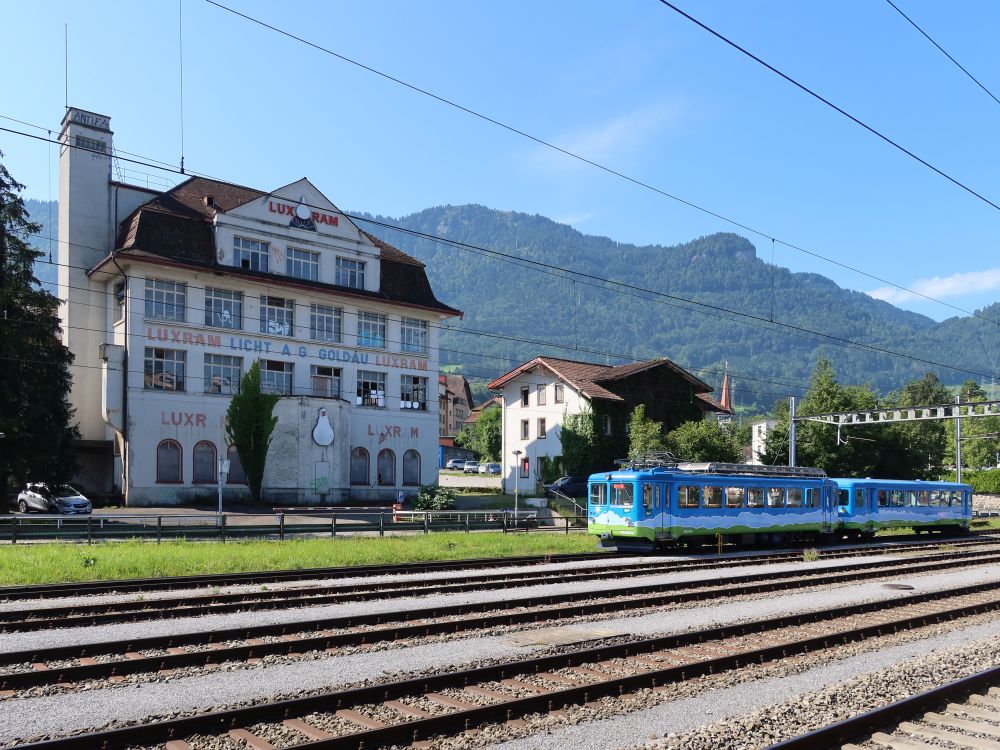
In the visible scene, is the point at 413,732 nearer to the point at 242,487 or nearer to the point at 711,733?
the point at 711,733

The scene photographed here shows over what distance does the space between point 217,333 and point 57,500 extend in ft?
37.3

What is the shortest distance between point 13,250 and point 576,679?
117 ft

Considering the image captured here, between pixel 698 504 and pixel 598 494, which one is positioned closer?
pixel 698 504

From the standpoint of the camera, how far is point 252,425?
4322 cm

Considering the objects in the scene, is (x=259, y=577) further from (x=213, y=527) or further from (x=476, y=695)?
(x=476, y=695)

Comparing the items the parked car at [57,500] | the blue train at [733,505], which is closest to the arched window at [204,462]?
the parked car at [57,500]

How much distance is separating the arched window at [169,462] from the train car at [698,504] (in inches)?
904

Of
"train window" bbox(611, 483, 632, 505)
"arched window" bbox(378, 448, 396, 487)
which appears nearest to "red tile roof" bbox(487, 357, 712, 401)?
"arched window" bbox(378, 448, 396, 487)

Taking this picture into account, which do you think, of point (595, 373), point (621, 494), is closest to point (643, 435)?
point (595, 373)

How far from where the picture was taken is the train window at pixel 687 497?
27.8m

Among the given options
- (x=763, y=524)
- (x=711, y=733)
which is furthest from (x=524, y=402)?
(x=711, y=733)

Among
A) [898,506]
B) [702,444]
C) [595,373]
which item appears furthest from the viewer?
[595,373]

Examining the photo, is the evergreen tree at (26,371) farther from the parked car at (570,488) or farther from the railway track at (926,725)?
the railway track at (926,725)

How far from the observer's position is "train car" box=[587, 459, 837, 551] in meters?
27.4
